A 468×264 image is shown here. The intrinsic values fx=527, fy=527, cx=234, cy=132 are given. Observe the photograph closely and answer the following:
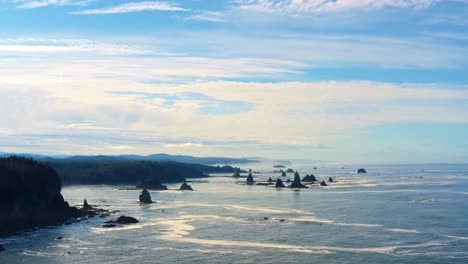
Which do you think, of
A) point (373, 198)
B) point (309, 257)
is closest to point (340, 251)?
point (309, 257)

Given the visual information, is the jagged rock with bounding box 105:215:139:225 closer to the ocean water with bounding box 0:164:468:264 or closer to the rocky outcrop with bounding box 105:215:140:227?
the rocky outcrop with bounding box 105:215:140:227

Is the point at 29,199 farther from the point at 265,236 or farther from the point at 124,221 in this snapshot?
the point at 265,236

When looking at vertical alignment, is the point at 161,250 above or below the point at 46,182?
below

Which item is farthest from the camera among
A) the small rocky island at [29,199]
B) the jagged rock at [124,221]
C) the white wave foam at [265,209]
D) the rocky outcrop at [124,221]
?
the white wave foam at [265,209]

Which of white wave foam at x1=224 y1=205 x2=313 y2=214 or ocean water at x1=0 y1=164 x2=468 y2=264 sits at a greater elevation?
white wave foam at x1=224 y1=205 x2=313 y2=214

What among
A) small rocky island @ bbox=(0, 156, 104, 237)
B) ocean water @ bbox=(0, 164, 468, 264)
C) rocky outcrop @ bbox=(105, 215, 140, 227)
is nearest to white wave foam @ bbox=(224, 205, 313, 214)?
ocean water @ bbox=(0, 164, 468, 264)

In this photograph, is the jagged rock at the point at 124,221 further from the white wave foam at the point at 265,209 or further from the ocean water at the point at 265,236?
the white wave foam at the point at 265,209

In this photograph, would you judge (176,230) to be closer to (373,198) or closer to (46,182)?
(46,182)

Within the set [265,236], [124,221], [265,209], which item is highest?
[265,209]

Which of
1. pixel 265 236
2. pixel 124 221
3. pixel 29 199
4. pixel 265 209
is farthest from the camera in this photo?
pixel 265 209

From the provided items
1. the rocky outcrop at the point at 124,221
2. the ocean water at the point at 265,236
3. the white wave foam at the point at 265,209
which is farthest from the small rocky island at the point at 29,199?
the white wave foam at the point at 265,209

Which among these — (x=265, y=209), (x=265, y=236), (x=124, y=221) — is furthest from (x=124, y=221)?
(x=265, y=209)
